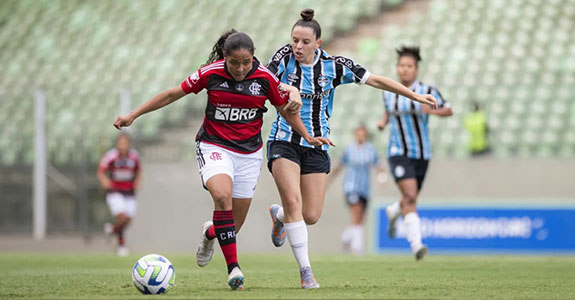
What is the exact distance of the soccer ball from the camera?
21.8 feet

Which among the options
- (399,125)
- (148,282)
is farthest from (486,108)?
(148,282)

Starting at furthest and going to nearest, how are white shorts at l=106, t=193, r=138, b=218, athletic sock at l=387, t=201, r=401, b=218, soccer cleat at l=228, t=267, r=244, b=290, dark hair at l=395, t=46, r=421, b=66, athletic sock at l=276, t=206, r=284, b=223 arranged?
white shorts at l=106, t=193, r=138, b=218 < athletic sock at l=387, t=201, r=401, b=218 < dark hair at l=395, t=46, r=421, b=66 < athletic sock at l=276, t=206, r=284, b=223 < soccer cleat at l=228, t=267, r=244, b=290

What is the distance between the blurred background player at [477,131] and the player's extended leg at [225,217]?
1041 cm

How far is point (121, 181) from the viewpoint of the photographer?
15.8 meters

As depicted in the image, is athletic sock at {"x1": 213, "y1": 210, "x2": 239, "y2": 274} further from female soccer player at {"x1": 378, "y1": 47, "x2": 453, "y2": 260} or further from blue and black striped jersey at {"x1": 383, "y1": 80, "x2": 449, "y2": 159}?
blue and black striped jersey at {"x1": 383, "y1": 80, "x2": 449, "y2": 159}

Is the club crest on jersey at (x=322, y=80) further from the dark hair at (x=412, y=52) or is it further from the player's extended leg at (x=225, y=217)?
the dark hair at (x=412, y=52)

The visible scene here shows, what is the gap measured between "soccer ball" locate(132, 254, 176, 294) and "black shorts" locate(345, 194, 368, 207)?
949 centimetres

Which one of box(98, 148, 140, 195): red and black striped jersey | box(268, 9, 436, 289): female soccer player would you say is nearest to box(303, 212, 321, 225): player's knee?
box(268, 9, 436, 289): female soccer player

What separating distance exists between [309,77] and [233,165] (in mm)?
1019

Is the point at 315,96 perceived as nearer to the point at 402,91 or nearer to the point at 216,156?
the point at 402,91

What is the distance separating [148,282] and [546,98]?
40.1ft

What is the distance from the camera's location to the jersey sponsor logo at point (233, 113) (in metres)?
7.15

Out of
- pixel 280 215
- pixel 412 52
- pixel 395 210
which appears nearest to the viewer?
pixel 280 215

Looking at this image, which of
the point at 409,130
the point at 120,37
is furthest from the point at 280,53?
the point at 120,37
